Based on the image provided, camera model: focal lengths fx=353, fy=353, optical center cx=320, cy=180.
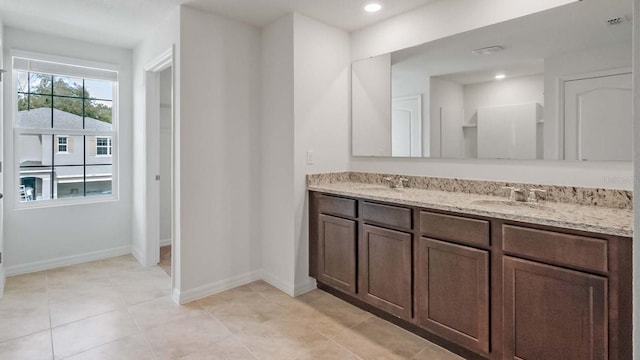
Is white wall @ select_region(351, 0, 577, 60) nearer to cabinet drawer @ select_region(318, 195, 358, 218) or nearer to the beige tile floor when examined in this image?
cabinet drawer @ select_region(318, 195, 358, 218)

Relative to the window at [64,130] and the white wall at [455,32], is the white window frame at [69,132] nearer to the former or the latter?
the window at [64,130]

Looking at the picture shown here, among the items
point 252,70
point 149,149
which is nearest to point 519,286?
point 252,70

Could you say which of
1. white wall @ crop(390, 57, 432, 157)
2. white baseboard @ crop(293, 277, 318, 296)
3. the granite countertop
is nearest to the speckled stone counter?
the granite countertop

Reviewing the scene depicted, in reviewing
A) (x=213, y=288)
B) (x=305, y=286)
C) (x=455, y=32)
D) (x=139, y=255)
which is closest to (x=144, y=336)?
(x=213, y=288)

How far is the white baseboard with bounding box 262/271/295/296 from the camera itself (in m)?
3.01

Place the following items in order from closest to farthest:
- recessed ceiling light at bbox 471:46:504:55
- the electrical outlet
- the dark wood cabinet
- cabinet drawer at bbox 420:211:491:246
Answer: the dark wood cabinet, cabinet drawer at bbox 420:211:491:246, recessed ceiling light at bbox 471:46:504:55, the electrical outlet

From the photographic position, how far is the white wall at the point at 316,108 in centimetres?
297

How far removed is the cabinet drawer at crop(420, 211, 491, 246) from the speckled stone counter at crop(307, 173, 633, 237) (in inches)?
2.2

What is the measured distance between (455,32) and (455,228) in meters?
1.46

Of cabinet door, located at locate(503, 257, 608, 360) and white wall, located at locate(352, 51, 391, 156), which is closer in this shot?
cabinet door, located at locate(503, 257, 608, 360)

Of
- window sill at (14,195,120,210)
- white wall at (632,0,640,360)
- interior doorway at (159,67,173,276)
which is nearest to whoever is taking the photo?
white wall at (632,0,640,360)

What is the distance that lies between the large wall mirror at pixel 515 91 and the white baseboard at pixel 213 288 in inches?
63.0

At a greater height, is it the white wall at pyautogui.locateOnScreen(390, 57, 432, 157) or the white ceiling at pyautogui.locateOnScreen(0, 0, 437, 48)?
the white ceiling at pyautogui.locateOnScreen(0, 0, 437, 48)

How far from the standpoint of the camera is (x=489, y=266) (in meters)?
1.87
